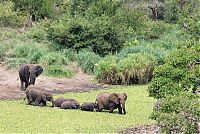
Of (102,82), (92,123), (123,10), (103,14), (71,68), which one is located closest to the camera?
(92,123)

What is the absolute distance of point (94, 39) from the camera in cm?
3036

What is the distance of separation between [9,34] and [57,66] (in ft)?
19.7

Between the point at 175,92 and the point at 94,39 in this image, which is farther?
the point at 94,39

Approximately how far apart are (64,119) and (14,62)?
36.2ft

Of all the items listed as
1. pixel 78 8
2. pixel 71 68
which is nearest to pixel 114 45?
pixel 71 68

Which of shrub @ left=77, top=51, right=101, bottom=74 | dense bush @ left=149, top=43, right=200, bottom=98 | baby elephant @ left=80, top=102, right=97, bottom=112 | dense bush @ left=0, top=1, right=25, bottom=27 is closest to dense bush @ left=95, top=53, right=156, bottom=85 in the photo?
shrub @ left=77, top=51, right=101, bottom=74

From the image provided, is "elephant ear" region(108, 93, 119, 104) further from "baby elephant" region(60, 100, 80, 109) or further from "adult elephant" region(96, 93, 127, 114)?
"baby elephant" region(60, 100, 80, 109)

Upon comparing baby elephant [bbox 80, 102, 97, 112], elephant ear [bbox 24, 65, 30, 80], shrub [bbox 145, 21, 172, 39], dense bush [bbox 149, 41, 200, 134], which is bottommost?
Result: baby elephant [bbox 80, 102, 97, 112]

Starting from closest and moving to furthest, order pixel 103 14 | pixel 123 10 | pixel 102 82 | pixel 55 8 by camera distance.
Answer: pixel 102 82 → pixel 103 14 → pixel 123 10 → pixel 55 8

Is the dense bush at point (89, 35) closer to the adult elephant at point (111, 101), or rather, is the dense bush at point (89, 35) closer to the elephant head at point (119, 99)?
the adult elephant at point (111, 101)

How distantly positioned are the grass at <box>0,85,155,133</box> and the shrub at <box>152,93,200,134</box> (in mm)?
2930

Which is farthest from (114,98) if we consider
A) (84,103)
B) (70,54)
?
(70,54)

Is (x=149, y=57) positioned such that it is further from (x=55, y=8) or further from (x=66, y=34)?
(x=55, y=8)

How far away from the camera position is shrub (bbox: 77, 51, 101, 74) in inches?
1091
